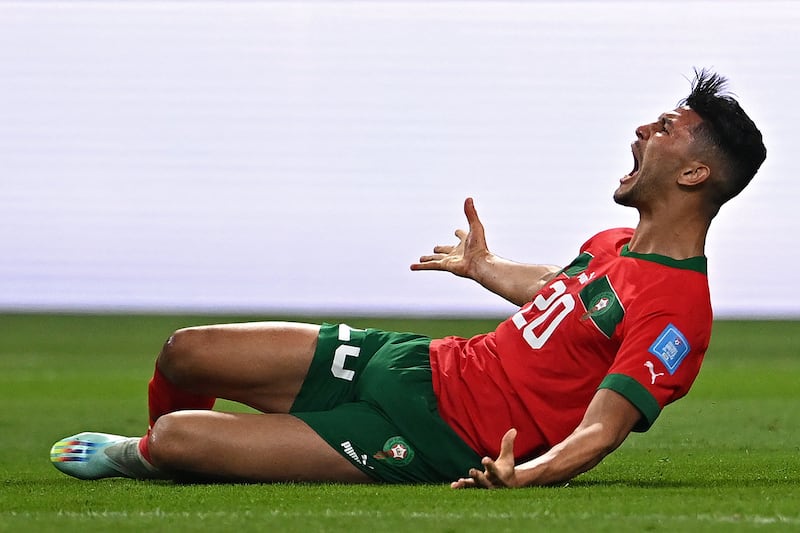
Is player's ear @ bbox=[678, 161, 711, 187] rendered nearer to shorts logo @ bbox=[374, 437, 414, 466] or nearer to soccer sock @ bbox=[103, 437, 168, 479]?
shorts logo @ bbox=[374, 437, 414, 466]

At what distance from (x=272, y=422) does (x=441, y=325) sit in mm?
13465

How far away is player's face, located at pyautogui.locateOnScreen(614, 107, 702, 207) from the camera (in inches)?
147

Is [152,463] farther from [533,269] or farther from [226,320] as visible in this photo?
[226,320]

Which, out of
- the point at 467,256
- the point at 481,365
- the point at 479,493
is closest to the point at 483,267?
the point at 467,256

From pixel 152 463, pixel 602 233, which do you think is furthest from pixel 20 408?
pixel 602 233

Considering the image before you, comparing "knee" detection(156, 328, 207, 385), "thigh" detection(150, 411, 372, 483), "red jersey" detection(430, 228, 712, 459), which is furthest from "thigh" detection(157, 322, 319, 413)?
"red jersey" detection(430, 228, 712, 459)

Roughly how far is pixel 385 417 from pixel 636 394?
0.70 meters

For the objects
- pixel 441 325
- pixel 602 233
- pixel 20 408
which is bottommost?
pixel 441 325

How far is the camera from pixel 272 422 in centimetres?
371

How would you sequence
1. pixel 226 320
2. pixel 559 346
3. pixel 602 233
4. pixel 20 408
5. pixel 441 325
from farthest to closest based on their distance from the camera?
pixel 441 325
pixel 226 320
pixel 20 408
pixel 602 233
pixel 559 346

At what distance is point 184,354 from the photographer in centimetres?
384

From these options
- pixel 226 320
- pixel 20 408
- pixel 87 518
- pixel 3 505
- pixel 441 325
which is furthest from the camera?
pixel 441 325

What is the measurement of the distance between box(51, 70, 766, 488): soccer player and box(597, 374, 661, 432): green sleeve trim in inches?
2.3

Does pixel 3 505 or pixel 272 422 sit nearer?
pixel 3 505
